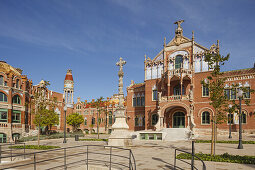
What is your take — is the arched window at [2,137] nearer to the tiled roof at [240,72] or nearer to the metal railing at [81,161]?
the metal railing at [81,161]

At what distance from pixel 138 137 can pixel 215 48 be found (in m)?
18.2

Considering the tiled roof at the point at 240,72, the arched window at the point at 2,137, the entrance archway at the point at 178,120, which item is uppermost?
the tiled roof at the point at 240,72

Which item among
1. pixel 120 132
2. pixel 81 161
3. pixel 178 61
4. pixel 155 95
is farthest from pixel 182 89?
pixel 81 161

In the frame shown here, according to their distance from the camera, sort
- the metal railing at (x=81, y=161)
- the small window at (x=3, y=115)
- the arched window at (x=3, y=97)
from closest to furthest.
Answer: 1. the metal railing at (x=81, y=161)
2. the small window at (x=3, y=115)
3. the arched window at (x=3, y=97)

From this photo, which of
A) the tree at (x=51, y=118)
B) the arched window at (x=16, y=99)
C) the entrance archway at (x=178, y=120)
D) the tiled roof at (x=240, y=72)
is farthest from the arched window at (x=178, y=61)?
the arched window at (x=16, y=99)

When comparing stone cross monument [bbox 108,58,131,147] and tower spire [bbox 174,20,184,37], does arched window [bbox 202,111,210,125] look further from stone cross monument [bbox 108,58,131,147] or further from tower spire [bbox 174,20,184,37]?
stone cross monument [bbox 108,58,131,147]

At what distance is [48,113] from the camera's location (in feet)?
71.4

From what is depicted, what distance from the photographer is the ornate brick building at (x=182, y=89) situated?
103ft

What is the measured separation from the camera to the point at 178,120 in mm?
35188

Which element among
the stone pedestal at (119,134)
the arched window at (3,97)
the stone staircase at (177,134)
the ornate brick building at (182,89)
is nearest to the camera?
the stone pedestal at (119,134)

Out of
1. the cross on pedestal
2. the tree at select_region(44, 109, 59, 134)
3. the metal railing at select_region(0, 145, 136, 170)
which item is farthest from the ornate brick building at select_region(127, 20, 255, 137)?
the metal railing at select_region(0, 145, 136, 170)

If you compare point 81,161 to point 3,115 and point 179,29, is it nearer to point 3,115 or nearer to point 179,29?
point 3,115

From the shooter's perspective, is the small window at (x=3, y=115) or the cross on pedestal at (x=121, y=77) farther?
the small window at (x=3, y=115)

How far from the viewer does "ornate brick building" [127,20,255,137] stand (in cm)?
3134
